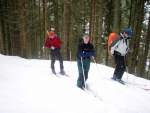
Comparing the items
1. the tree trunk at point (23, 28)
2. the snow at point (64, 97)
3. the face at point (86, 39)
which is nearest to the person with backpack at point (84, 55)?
the face at point (86, 39)

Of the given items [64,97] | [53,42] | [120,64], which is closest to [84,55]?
[64,97]

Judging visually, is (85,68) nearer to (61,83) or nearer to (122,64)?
(61,83)

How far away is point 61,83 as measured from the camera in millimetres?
7180

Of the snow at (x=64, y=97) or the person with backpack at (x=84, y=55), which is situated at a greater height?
the person with backpack at (x=84, y=55)

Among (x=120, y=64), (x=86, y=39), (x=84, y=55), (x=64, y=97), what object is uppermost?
(x=86, y=39)

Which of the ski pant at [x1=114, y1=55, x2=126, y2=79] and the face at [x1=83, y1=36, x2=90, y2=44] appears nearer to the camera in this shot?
the face at [x1=83, y1=36, x2=90, y2=44]

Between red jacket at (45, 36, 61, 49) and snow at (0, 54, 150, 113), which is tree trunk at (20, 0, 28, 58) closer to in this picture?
red jacket at (45, 36, 61, 49)

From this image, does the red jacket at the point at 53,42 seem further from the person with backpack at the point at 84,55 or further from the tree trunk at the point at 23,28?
the tree trunk at the point at 23,28

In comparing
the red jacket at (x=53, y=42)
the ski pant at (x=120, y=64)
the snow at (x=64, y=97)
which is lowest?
the snow at (x=64, y=97)

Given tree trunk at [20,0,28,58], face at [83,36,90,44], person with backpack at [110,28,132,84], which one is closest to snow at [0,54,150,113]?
person with backpack at [110,28,132,84]

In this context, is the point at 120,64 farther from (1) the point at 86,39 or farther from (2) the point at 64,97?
(2) the point at 64,97

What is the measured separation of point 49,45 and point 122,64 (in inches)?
146

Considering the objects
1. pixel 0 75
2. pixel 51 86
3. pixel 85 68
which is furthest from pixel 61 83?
pixel 0 75

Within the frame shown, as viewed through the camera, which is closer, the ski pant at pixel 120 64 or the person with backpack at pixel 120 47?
the person with backpack at pixel 120 47
